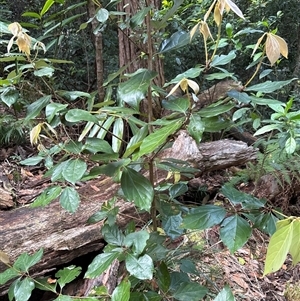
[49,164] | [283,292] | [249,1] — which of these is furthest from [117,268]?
[249,1]

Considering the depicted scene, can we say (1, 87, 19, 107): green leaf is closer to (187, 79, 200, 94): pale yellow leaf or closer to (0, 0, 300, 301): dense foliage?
(0, 0, 300, 301): dense foliage

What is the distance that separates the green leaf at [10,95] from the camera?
65 centimetres

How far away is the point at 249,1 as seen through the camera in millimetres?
3387

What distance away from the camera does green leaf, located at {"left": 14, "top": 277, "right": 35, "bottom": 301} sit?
648 mm

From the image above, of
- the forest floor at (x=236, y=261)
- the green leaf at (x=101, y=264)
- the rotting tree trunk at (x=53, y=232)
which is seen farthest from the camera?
the forest floor at (x=236, y=261)

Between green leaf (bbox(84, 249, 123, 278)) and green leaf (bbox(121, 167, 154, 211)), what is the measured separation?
12 cm

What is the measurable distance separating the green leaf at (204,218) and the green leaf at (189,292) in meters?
0.18

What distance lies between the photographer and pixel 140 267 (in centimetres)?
60

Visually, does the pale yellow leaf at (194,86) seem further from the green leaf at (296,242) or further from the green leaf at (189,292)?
the green leaf at (189,292)

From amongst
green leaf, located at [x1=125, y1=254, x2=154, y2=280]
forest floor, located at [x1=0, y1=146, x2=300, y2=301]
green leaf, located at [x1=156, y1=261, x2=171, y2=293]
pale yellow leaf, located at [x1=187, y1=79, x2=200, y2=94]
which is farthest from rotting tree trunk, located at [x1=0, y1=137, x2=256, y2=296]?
pale yellow leaf, located at [x1=187, y1=79, x2=200, y2=94]

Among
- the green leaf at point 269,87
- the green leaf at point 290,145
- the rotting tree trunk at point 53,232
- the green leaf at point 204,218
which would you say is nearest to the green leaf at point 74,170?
the green leaf at point 204,218

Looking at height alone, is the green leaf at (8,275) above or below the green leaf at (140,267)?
below

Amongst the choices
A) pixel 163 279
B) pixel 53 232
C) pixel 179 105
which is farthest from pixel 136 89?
pixel 53 232

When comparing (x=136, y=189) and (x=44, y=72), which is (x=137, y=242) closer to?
(x=136, y=189)
